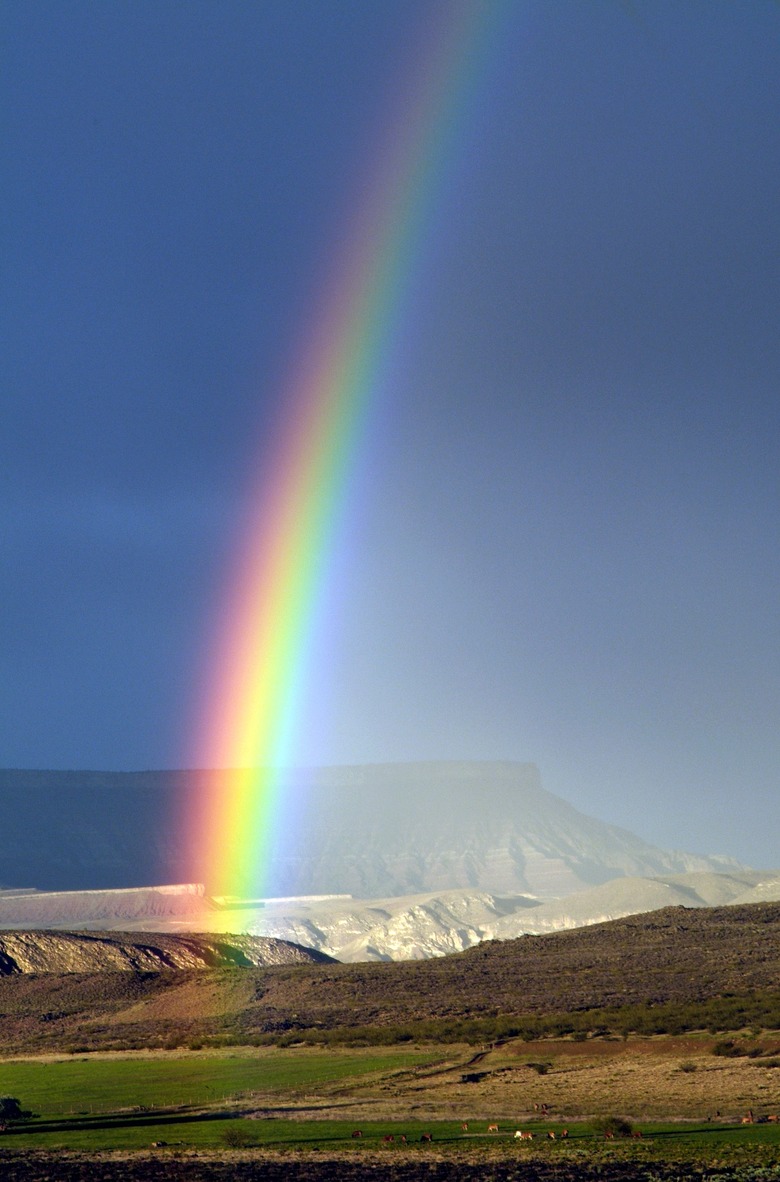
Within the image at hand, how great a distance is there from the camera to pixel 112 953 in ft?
390

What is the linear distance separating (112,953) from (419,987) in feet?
154

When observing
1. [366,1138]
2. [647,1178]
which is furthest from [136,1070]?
[647,1178]

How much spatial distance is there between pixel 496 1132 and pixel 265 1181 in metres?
9.19

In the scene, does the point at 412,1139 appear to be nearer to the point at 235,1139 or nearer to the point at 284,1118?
the point at 235,1139

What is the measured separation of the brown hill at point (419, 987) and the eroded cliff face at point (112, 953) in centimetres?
1179

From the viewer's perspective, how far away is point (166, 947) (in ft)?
400

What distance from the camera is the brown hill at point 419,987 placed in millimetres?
69562

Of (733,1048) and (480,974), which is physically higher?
(480,974)

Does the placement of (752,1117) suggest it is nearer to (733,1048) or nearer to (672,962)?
(733,1048)

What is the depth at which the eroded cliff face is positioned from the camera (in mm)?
117250

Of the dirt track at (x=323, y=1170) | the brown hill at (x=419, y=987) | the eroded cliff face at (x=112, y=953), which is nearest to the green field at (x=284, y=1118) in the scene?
the dirt track at (x=323, y=1170)

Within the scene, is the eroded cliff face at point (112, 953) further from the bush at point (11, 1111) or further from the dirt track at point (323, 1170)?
the dirt track at point (323, 1170)

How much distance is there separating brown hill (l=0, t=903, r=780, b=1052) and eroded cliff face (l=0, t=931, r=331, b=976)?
1179cm

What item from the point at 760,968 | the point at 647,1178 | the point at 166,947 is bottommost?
the point at 647,1178
